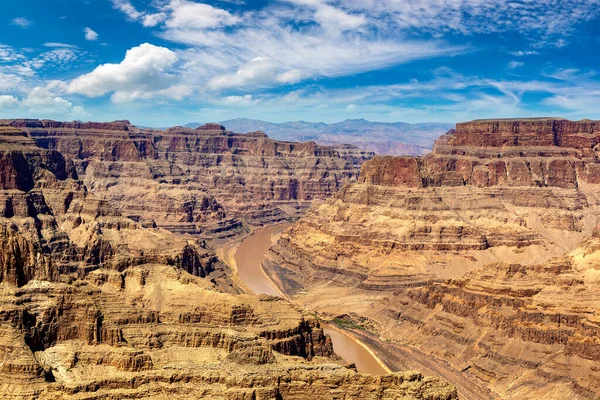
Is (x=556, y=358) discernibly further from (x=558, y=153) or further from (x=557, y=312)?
(x=558, y=153)

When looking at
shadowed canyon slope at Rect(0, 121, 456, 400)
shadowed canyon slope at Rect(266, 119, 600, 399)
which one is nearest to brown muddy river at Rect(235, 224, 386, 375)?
shadowed canyon slope at Rect(266, 119, 600, 399)

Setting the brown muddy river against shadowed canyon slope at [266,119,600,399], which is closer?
shadowed canyon slope at [266,119,600,399]

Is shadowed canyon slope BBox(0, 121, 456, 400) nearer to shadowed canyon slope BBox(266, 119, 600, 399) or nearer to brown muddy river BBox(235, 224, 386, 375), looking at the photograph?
brown muddy river BBox(235, 224, 386, 375)

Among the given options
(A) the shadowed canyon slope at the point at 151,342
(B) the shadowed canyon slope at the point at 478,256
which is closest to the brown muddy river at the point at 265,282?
(B) the shadowed canyon slope at the point at 478,256

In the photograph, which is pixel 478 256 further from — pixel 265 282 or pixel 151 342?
pixel 151 342

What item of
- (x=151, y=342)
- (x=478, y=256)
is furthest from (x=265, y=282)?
(x=151, y=342)
